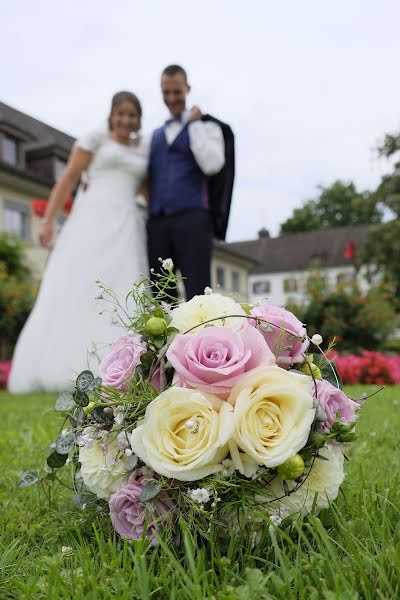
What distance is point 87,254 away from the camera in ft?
21.2

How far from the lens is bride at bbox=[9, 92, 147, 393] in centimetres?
592

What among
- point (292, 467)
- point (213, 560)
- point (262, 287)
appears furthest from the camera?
point (262, 287)

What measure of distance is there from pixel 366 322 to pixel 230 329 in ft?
28.9

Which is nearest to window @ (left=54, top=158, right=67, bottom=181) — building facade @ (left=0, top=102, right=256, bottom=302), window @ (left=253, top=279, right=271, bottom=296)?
building facade @ (left=0, top=102, right=256, bottom=302)

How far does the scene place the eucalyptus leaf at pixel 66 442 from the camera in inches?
61.6

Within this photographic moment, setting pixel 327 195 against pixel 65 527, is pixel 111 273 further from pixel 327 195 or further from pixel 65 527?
pixel 327 195

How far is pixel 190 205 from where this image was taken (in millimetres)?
5176

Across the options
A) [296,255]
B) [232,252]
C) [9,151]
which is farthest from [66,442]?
[296,255]

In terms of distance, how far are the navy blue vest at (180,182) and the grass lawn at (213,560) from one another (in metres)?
3.57

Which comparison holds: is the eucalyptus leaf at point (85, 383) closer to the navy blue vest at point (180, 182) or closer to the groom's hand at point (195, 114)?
the navy blue vest at point (180, 182)

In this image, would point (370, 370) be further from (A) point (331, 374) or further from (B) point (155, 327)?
(B) point (155, 327)

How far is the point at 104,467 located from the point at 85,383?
0.66ft

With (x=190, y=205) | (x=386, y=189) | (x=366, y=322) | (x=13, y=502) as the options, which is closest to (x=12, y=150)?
(x=386, y=189)

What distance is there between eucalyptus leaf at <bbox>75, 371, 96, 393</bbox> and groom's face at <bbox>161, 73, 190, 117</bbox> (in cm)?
396
